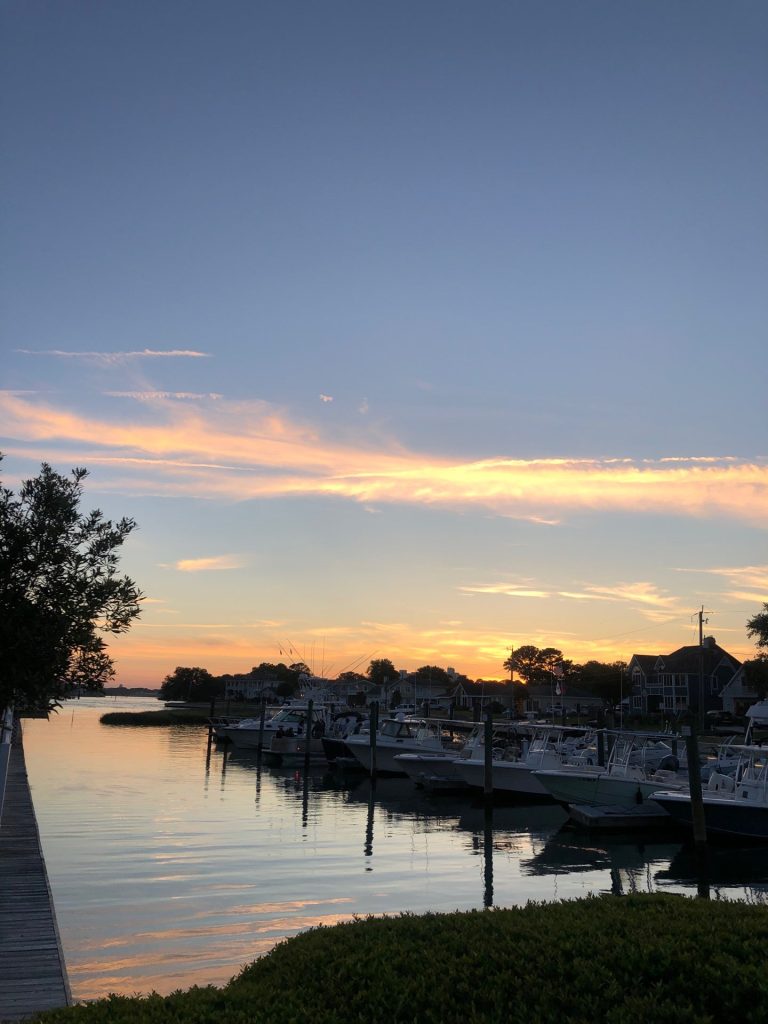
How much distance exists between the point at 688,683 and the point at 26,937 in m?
113

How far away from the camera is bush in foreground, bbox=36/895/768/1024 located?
7.93 m

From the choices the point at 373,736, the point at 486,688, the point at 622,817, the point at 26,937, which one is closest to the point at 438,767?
the point at 373,736

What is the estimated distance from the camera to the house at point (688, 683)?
380 feet

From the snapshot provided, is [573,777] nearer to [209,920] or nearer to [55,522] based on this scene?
[209,920]

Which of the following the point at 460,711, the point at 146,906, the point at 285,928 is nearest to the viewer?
the point at 285,928

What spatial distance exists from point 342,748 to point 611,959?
52975mm

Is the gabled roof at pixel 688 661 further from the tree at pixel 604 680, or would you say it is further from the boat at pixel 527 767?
the boat at pixel 527 767

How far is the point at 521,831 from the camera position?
114ft

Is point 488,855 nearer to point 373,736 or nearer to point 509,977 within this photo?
point 509,977

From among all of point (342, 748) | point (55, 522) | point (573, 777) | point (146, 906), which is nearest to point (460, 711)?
point (342, 748)

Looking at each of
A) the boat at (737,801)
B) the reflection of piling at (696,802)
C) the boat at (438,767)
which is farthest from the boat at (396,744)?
the reflection of piling at (696,802)

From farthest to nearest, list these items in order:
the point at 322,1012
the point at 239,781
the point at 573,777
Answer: the point at 239,781, the point at 573,777, the point at 322,1012

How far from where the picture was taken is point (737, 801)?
3148cm

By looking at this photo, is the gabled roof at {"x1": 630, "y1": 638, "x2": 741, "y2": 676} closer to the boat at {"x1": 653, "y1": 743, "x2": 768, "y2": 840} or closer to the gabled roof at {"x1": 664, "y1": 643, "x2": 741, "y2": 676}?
the gabled roof at {"x1": 664, "y1": 643, "x2": 741, "y2": 676}
